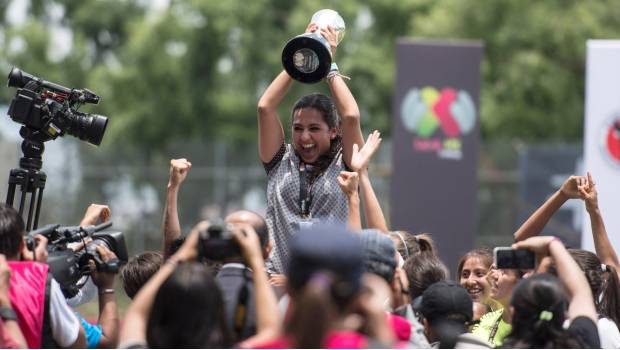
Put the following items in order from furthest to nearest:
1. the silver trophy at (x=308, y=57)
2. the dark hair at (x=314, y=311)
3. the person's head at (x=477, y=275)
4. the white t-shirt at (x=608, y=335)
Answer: the person's head at (x=477, y=275) → the silver trophy at (x=308, y=57) → the white t-shirt at (x=608, y=335) → the dark hair at (x=314, y=311)

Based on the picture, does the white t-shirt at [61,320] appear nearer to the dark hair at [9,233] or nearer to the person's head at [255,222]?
the dark hair at [9,233]

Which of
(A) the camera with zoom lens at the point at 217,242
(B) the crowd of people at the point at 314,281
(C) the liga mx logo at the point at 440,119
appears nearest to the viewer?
(B) the crowd of people at the point at 314,281

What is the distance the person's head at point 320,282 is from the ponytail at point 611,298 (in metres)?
2.53

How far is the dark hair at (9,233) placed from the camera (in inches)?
204

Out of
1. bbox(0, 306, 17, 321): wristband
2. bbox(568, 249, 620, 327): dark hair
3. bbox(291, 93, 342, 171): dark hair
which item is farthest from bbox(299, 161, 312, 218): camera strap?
bbox(0, 306, 17, 321): wristband

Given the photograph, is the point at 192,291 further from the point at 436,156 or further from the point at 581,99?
the point at 581,99

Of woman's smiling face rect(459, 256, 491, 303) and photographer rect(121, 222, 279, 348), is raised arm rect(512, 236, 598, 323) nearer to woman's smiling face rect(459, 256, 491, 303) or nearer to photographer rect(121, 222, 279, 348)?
photographer rect(121, 222, 279, 348)

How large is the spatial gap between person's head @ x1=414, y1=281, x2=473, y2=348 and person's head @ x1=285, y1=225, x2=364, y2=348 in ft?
4.51

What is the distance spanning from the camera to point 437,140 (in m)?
12.7

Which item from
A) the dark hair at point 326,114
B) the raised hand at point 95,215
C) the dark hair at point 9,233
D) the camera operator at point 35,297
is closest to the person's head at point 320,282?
the camera operator at point 35,297

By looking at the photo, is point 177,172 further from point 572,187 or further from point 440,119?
point 440,119

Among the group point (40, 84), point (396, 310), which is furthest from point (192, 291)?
point (40, 84)

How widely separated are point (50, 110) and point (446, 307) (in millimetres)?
2384

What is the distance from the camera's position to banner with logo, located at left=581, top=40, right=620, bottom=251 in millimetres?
8922
